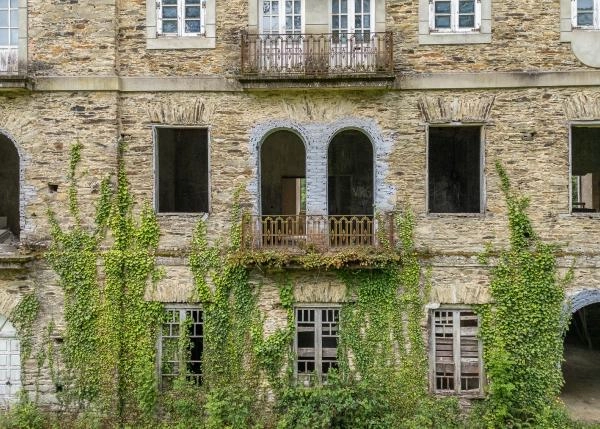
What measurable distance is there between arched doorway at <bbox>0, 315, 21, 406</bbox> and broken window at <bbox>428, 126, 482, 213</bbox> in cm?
1108

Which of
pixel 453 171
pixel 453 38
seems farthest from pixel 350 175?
pixel 453 38

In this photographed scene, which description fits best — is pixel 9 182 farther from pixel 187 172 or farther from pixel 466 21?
pixel 466 21

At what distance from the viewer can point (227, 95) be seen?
38.4 feet

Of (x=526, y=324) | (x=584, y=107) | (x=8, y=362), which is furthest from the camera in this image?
(x=8, y=362)

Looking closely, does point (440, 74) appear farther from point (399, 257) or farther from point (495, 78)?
point (399, 257)

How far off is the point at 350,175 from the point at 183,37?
6730mm

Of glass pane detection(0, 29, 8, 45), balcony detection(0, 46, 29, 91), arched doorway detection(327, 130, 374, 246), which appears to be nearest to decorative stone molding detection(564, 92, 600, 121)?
arched doorway detection(327, 130, 374, 246)

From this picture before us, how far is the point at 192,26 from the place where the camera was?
38.8 ft

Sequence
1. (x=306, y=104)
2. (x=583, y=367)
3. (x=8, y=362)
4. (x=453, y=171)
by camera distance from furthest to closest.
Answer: (x=453, y=171), (x=583, y=367), (x=8, y=362), (x=306, y=104)

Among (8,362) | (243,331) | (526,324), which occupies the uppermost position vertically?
(526,324)

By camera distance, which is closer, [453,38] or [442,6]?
[453,38]

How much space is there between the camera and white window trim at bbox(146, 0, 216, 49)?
38.4 feet

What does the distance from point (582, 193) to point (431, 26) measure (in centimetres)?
1366

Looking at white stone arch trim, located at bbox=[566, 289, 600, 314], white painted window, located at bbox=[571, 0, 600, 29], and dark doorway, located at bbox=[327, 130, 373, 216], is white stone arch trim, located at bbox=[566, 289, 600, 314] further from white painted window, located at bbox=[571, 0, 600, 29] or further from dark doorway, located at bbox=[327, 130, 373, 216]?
dark doorway, located at bbox=[327, 130, 373, 216]
